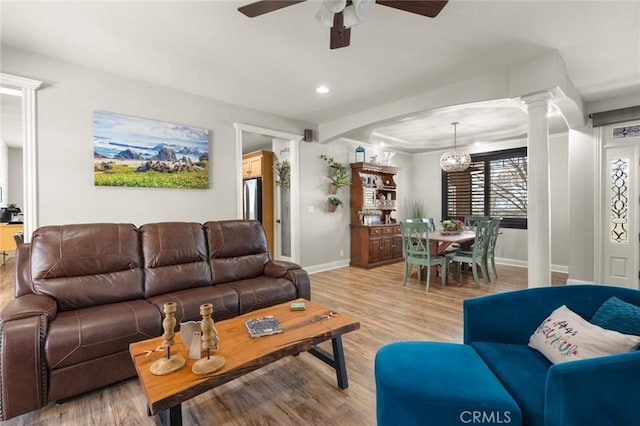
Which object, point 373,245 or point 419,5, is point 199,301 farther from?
point 373,245

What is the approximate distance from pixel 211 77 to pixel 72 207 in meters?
2.05

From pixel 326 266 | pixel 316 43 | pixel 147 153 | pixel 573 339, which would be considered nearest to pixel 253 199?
pixel 326 266

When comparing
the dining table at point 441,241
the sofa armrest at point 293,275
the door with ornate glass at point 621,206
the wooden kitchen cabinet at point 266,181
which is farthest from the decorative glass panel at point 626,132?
the wooden kitchen cabinet at point 266,181

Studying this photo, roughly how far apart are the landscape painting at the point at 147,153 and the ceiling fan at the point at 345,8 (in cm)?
232

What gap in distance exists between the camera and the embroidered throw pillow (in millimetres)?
1300

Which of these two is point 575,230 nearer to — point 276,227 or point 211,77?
point 276,227

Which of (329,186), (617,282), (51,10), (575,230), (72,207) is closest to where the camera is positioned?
(51,10)

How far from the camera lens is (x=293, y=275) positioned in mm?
2996

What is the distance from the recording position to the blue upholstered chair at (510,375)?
103 centimetres

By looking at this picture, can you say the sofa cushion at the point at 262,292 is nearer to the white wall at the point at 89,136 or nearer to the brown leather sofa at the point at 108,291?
the brown leather sofa at the point at 108,291

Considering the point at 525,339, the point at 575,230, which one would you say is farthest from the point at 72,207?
the point at 575,230

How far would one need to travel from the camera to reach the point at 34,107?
2830mm

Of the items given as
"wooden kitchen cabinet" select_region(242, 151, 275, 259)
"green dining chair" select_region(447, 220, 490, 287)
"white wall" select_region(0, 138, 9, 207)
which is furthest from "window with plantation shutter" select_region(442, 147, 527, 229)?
"white wall" select_region(0, 138, 9, 207)

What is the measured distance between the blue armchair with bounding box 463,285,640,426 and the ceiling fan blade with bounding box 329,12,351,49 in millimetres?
1863
